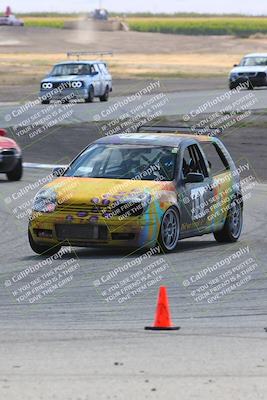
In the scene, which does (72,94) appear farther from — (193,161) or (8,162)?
(193,161)

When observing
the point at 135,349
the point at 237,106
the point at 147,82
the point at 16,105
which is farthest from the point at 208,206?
the point at 147,82

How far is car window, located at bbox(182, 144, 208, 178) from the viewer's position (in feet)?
48.7

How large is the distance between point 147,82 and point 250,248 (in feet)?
157

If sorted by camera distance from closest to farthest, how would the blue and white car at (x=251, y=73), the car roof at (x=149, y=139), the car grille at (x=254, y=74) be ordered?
the car roof at (x=149, y=139) → the blue and white car at (x=251, y=73) → the car grille at (x=254, y=74)

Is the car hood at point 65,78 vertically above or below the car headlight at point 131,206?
below

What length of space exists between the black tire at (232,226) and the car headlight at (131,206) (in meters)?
2.18

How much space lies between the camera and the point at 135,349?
8.54 metres

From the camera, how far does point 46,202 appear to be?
13.7 m

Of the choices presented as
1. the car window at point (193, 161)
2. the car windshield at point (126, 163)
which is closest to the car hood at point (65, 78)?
the car window at point (193, 161)

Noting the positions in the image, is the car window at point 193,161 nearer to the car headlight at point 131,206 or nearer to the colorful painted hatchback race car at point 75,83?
the car headlight at point 131,206

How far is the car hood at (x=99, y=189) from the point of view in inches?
532

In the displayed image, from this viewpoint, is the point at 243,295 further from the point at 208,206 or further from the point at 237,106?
the point at 237,106

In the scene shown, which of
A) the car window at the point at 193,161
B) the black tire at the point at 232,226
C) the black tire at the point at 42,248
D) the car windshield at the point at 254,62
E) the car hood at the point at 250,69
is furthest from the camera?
the car windshield at the point at 254,62

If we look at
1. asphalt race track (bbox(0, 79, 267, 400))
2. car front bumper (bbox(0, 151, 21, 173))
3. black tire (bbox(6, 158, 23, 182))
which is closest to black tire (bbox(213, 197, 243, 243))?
asphalt race track (bbox(0, 79, 267, 400))
